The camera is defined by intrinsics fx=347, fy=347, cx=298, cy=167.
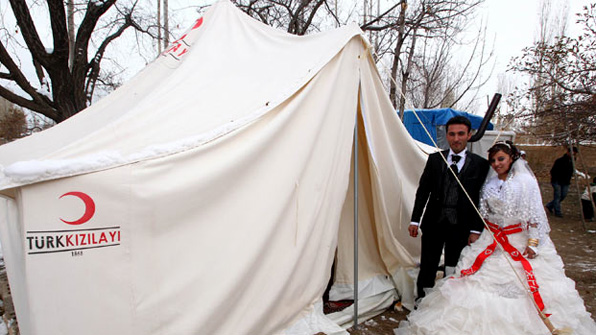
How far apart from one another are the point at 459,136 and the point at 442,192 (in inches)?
19.5

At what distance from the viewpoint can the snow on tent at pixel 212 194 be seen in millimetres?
1547

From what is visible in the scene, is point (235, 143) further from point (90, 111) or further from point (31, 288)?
point (90, 111)

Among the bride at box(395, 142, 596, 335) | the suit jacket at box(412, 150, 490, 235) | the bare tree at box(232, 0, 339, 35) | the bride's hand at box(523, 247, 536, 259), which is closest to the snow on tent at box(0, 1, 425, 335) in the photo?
the suit jacket at box(412, 150, 490, 235)

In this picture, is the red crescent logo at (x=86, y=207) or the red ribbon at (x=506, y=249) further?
the red ribbon at (x=506, y=249)

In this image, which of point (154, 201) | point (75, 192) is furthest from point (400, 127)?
point (75, 192)

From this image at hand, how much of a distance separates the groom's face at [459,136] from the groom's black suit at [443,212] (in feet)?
0.37

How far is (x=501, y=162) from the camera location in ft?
8.63

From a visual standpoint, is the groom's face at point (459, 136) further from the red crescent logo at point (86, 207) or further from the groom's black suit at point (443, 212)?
the red crescent logo at point (86, 207)

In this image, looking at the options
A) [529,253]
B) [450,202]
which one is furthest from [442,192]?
[529,253]

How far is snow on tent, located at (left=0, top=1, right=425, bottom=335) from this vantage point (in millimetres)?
1547

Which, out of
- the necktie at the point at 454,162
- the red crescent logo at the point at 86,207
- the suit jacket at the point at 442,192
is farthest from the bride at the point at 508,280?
the red crescent logo at the point at 86,207

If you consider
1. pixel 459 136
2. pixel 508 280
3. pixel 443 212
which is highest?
pixel 459 136

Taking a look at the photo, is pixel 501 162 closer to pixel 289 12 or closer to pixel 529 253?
pixel 529 253

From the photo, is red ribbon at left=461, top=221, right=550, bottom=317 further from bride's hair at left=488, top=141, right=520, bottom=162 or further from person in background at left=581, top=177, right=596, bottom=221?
person in background at left=581, top=177, right=596, bottom=221
